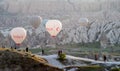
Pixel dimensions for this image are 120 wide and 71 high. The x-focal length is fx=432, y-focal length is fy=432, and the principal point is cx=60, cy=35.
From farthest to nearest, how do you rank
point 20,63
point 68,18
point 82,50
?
point 68,18 < point 82,50 < point 20,63

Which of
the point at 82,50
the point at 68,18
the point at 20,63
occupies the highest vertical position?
the point at 68,18

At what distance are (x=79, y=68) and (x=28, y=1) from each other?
517ft

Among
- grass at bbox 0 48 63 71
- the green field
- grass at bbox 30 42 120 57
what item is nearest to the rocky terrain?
grass at bbox 30 42 120 57

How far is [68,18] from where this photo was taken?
6781 inches

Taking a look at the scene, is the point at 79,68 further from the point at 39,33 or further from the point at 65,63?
the point at 39,33

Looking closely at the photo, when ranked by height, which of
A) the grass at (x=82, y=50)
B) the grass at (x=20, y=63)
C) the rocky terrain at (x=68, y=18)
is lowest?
the grass at (x=82, y=50)

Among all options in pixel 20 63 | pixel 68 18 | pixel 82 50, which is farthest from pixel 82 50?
pixel 68 18

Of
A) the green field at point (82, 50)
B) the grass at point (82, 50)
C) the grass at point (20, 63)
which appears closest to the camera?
the grass at point (20, 63)

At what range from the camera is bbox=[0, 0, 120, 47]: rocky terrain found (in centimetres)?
14190

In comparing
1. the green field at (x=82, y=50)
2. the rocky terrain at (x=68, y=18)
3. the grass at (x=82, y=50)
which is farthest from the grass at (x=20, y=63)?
the rocky terrain at (x=68, y=18)

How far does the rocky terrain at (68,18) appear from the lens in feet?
466

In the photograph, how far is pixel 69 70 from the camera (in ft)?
139

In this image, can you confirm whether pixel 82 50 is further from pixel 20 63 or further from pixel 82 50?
pixel 20 63

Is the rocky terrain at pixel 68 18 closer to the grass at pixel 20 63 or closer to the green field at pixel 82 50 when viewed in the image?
the green field at pixel 82 50
